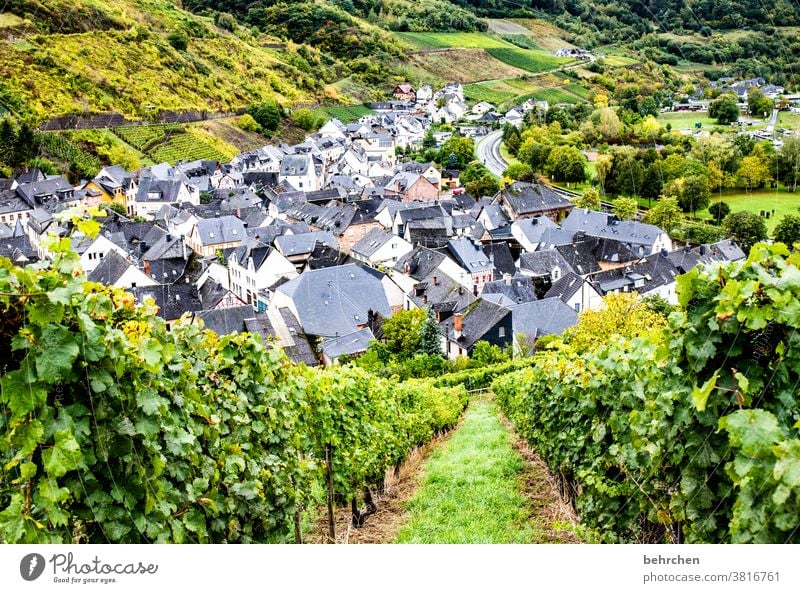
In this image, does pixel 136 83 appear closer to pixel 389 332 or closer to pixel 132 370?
pixel 389 332

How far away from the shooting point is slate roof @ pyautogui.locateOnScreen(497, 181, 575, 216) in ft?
168

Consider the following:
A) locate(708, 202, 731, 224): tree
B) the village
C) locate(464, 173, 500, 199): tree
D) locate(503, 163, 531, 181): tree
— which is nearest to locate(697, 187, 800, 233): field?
locate(708, 202, 731, 224): tree

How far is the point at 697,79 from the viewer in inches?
3354

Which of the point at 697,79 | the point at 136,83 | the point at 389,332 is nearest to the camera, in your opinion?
the point at 389,332

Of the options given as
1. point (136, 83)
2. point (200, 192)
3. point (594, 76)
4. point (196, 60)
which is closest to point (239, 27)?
point (196, 60)

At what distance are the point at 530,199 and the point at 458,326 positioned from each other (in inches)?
1076

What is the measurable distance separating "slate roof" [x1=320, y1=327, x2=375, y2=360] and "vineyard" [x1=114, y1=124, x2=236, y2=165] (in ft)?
144

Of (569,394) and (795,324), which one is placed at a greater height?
(795,324)

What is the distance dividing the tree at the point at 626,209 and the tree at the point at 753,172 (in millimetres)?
7776

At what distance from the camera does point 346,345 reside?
2691 cm

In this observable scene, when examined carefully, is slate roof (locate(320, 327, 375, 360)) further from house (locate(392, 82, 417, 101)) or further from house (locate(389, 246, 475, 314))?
house (locate(392, 82, 417, 101))

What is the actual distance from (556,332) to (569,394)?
19.3 m

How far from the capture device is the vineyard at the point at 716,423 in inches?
126
